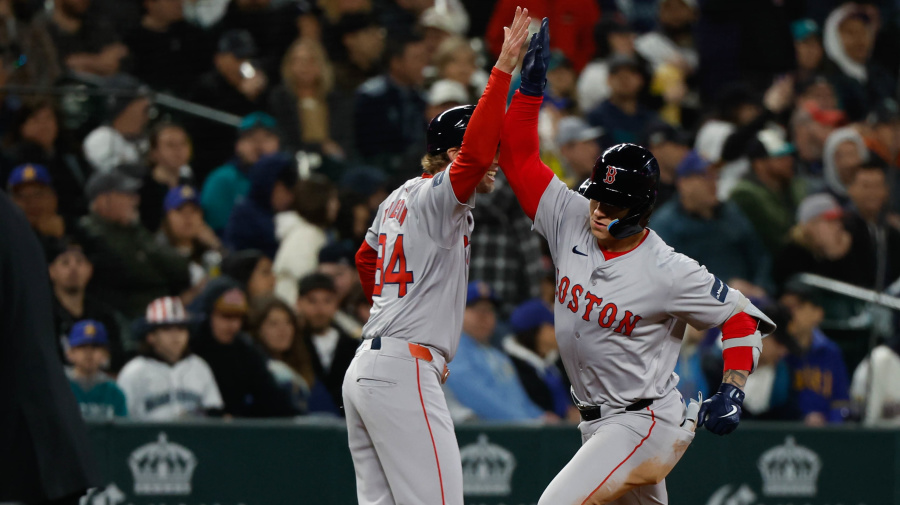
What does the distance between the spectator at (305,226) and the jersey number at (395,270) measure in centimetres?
307

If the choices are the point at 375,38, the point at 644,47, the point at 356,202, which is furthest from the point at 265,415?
the point at 644,47

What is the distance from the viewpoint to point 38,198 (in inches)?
290

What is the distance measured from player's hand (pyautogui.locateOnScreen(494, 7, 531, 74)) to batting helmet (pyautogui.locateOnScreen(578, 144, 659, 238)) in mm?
510

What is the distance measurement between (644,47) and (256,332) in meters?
4.86

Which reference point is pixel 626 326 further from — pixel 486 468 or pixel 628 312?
pixel 486 468

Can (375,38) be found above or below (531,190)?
above

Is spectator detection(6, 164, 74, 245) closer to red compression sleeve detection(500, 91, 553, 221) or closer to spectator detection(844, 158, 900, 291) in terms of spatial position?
red compression sleeve detection(500, 91, 553, 221)

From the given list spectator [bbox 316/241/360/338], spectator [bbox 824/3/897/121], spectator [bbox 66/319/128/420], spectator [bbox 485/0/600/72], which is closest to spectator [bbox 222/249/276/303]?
spectator [bbox 316/241/360/338]

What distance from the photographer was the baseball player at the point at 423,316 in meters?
4.54

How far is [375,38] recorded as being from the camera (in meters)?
9.55

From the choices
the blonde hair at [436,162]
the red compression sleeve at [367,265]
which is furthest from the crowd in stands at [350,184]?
the blonde hair at [436,162]

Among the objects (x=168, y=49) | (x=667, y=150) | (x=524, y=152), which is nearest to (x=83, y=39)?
(x=168, y=49)

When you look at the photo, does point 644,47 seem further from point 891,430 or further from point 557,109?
point 891,430

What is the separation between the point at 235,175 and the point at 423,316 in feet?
13.2
